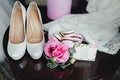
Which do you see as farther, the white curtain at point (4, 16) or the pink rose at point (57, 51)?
the white curtain at point (4, 16)

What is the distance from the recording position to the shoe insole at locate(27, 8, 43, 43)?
0.61m

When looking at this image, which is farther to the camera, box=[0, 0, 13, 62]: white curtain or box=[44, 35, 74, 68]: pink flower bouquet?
box=[0, 0, 13, 62]: white curtain

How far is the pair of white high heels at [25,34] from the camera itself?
1.84 feet

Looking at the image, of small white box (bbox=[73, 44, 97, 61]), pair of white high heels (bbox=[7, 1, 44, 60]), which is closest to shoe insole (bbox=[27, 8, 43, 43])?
pair of white high heels (bbox=[7, 1, 44, 60])

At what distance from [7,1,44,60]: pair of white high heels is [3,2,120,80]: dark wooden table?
2 cm

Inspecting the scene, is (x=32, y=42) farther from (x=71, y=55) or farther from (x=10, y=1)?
(x=10, y=1)

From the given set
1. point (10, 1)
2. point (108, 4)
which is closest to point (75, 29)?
point (108, 4)

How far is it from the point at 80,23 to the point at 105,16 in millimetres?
91

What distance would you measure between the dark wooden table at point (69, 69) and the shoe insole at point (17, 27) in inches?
2.6

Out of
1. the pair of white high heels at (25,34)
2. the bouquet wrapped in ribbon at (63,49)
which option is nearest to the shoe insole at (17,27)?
the pair of white high heels at (25,34)

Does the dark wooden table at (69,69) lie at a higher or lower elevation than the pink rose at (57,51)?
lower

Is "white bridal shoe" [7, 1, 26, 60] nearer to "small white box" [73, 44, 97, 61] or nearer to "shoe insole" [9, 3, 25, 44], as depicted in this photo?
"shoe insole" [9, 3, 25, 44]

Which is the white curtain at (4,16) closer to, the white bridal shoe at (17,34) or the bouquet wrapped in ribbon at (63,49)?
the white bridal shoe at (17,34)

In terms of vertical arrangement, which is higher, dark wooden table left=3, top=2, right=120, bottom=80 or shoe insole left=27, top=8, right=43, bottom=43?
shoe insole left=27, top=8, right=43, bottom=43
